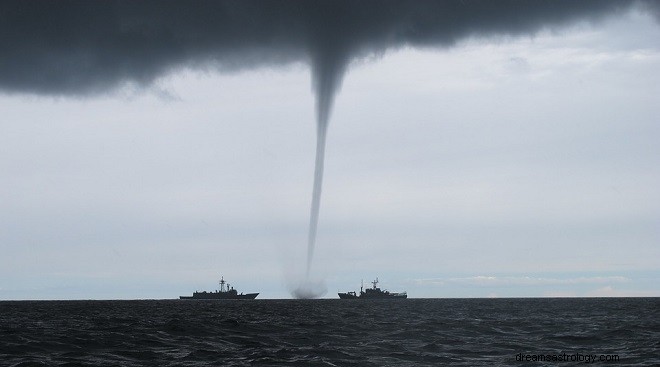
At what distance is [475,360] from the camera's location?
34.9m

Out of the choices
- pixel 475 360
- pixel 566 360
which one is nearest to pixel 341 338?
pixel 475 360

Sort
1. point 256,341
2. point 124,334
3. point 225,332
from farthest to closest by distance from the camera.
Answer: point 225,332 < point 124,334 < point 256,341

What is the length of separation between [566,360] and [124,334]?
110 ft

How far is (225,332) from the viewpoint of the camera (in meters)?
56.6

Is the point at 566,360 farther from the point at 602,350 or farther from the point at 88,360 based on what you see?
the point at 88,360

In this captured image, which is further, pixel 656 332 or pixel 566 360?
pixel 656 332

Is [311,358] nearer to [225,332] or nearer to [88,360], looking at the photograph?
[88,360]

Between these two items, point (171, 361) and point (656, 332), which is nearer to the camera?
point (171, 361)

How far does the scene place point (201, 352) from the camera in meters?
39.8

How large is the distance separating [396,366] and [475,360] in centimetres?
472

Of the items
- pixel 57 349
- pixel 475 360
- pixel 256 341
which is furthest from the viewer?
pixel 256 341

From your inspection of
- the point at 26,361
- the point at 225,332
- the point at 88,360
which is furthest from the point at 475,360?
the point at 225,332

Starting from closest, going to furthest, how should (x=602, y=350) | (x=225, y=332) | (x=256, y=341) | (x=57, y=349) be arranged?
1. (x=602, y=350)
2. (x=57, y=349)
3. (x=256, y=341)
4. (x=225, y=332)

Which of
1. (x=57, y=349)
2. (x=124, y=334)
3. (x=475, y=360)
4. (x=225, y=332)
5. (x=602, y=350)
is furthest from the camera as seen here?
(x=225, y=332)
